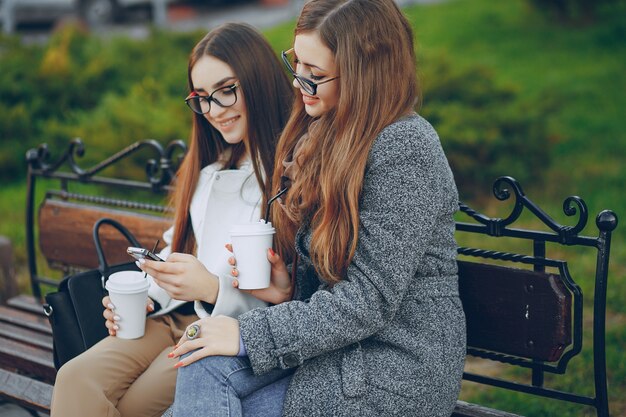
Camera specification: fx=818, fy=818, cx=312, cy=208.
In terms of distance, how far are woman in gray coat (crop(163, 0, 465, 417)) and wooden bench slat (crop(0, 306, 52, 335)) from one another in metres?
1.44

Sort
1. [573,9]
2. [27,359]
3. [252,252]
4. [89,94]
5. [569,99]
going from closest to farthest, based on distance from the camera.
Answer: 1. [252,252]
2. [27,359]
3. [89,94]
4. [569,99]
5. [573,9]

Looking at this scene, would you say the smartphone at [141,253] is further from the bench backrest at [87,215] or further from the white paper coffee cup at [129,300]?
the bench backrest at [87,215]

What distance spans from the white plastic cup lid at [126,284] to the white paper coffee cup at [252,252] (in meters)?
0.36

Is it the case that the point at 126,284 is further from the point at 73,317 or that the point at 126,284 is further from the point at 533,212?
the point at 533,212

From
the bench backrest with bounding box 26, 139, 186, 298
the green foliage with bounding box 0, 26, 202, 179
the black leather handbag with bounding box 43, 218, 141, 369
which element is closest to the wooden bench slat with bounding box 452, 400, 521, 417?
the black leather handbag with bounding box 43, 218, 141, 369

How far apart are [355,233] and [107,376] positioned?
89 centimetres

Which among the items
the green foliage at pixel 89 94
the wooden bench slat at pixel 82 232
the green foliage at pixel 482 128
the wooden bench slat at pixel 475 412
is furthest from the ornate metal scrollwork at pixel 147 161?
the green foliage at pixel 482 128

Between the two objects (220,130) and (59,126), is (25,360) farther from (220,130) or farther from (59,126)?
(59,126)

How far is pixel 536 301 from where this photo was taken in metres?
2.33

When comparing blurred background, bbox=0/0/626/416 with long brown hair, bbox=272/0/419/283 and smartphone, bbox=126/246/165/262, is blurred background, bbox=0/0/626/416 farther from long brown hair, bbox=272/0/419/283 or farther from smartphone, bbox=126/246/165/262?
smartphone, bbox=126/246/165/262

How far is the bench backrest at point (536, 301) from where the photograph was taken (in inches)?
87.4

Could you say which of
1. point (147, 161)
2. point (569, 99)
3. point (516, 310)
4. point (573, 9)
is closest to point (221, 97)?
point (147, 161)

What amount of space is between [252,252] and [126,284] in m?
0.46

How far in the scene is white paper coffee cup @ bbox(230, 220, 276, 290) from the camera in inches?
82.7
